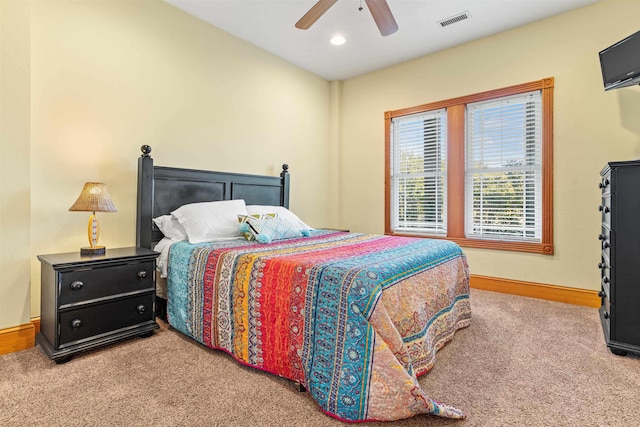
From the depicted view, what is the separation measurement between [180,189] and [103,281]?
3.87 ft

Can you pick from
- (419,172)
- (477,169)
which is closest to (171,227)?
(419,172)

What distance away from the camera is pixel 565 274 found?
3.28 meters

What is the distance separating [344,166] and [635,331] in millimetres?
3654

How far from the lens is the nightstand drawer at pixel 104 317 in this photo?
6.63 ft

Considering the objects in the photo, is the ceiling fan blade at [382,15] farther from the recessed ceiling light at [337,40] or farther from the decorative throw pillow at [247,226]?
the decorative throw pillow at [247,226]

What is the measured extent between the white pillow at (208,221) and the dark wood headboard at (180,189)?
19 cm

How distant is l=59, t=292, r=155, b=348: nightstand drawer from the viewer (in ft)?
6.63

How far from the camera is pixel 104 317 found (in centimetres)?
218

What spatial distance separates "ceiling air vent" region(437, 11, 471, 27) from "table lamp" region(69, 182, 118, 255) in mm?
3542

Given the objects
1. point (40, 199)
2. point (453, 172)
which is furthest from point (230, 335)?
point (453, 172)

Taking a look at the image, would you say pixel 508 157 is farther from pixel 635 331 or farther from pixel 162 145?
pixel 162 145

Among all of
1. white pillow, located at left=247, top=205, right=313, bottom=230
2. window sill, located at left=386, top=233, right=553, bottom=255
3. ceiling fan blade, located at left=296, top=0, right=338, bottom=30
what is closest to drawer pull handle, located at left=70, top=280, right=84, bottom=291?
white pillow, located at left=247, top=205, right=313, bottom=230

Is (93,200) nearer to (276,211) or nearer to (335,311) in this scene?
(276,211)

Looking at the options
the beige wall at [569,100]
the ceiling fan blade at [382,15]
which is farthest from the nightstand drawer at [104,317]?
the beige wall at [569,100]
